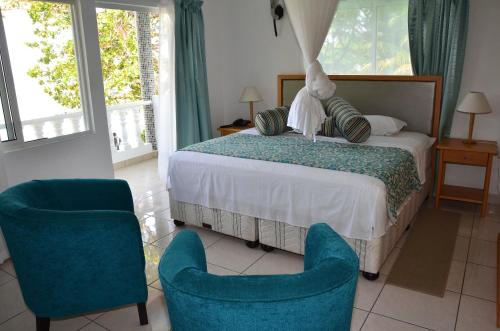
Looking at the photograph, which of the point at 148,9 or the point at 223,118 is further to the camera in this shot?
the point at 223,118

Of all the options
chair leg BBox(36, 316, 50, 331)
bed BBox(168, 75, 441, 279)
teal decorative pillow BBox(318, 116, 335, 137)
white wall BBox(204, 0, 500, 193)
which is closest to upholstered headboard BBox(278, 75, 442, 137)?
bed BBox(168, 75, 441, 279)

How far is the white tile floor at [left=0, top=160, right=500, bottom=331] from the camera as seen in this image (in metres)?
2.34

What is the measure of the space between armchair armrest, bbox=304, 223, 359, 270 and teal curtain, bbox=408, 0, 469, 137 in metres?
2.90

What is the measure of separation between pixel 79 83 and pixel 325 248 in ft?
10.5

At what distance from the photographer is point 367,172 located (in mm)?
2715

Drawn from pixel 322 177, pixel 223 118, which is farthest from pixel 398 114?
pixel 223 118

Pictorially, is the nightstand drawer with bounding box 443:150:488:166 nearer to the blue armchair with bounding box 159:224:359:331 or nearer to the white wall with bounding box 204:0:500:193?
the white wall with bounding box 204:0:500:193

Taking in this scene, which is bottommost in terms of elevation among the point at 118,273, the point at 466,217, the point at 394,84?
the point at 466,217

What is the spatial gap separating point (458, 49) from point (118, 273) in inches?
139

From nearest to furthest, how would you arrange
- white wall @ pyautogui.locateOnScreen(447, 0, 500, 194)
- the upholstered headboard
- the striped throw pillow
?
the striped throw pillow, white wall @ pyautogui.locateOnScreen(447, 0, 500, 194), the upholstered headboard

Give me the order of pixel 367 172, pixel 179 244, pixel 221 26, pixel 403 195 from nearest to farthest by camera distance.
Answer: pixel 179 244 → pixel 367 172 → pixel 403 195 → pixel 221 26

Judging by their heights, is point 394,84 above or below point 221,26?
below

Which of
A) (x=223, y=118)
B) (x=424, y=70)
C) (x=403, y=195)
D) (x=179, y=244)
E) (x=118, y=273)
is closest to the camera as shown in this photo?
(x=179, y=244)

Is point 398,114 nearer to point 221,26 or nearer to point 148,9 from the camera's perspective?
point 221,26
